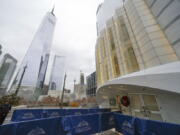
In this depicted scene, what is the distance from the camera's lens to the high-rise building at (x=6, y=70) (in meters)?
49.0

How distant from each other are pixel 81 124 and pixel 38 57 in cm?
9370

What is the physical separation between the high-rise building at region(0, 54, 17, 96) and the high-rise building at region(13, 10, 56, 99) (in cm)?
955

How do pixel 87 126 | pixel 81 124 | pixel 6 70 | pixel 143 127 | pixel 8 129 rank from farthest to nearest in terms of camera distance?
1. pixel 6 70
2. pixel 87 126
3. pixel 81 124
4. pixel 143 127
5. pixel 8 129

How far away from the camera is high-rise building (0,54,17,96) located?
1929 inches

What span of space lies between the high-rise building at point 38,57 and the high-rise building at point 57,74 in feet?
33.2

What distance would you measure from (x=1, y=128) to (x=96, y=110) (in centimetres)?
903

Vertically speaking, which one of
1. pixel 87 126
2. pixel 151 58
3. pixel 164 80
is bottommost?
pixel 87 126

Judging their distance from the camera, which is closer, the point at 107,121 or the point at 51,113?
the point at 107,121

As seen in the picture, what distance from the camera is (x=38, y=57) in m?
84.7

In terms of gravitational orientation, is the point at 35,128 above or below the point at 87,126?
above

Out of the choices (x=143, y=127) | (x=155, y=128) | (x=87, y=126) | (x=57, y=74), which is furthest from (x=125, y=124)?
(x=57, y=74)

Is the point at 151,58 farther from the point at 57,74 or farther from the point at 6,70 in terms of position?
the point at 57,74

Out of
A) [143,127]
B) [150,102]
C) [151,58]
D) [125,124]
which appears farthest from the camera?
[151,58]

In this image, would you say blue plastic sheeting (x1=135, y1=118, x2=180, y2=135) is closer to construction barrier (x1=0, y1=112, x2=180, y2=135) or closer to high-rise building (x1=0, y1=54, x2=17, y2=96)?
construction barrier (x1=0, y1=112, x2=180, y2=135)
